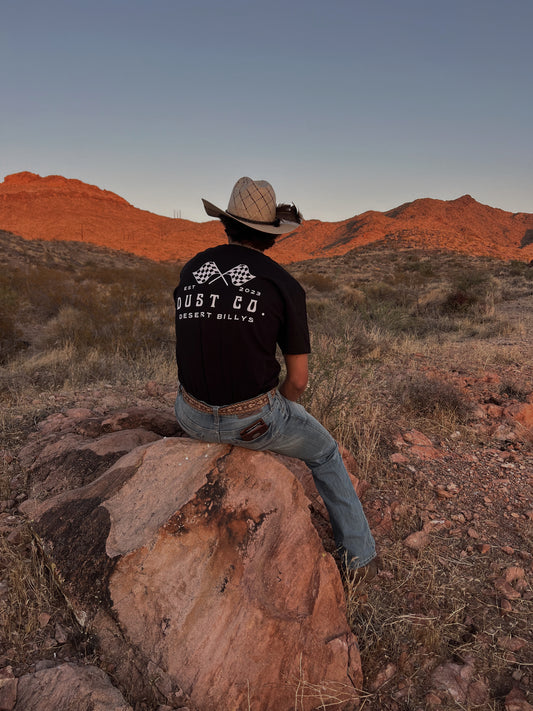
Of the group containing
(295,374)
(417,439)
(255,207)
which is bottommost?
(417,439)

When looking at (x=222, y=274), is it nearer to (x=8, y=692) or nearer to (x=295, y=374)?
(x=295, y=374)

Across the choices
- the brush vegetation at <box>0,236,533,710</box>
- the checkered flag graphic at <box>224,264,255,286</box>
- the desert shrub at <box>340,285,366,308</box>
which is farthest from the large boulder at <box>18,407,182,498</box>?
the desert shrub at <box>340,285,366,308</box>

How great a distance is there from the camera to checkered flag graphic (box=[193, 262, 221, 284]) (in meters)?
1.91

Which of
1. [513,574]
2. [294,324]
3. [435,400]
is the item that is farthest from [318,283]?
[294,324]

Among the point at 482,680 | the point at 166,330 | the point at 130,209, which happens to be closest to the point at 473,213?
the point at 130,209

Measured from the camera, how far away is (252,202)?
1.92 meters

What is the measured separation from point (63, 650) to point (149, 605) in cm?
41

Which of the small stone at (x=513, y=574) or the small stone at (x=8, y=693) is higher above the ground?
the small stone at (x=8, y=693)

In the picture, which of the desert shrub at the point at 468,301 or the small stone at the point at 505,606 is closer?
the small stone at the point at 505,606

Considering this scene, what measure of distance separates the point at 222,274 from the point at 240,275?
9cm

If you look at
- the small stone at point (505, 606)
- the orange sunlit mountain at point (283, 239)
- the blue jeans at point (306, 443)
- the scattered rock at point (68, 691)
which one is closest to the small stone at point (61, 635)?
the scattered rock at point (68, 691)

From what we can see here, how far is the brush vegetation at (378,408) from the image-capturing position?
1.99 meters

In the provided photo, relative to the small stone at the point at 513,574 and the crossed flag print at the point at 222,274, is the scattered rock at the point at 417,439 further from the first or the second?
the crossed flag print at the point at 222,274

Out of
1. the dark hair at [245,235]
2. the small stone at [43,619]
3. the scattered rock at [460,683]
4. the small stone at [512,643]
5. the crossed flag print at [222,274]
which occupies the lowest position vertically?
the scattered rock at [460,683]
